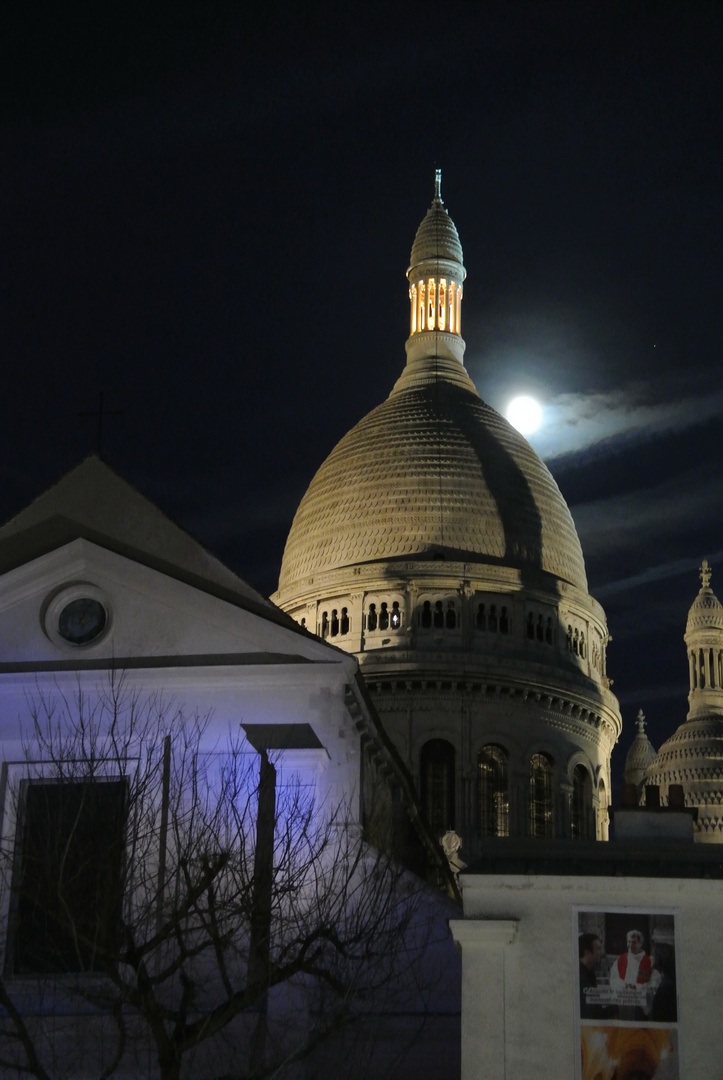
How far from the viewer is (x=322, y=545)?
78.2m

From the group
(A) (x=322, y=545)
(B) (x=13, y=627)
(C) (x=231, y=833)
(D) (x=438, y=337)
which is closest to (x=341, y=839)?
(C) (x=231, y=833)

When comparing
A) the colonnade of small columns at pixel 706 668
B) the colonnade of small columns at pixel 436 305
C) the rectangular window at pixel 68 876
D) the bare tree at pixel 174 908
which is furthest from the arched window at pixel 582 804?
the rectangular window at pixel 68 876

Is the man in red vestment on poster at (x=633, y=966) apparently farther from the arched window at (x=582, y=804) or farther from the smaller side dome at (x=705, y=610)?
the smaller side dome at (x=705, y=610)

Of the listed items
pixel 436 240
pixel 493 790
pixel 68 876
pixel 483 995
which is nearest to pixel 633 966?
pixel 483 995

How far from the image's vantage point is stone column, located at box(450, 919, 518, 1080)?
88.3ft

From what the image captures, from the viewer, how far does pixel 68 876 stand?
102 ft

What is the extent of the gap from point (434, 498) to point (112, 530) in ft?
124

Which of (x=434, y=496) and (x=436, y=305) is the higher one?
(x=436, y=305)

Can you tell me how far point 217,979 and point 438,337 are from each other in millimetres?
56925

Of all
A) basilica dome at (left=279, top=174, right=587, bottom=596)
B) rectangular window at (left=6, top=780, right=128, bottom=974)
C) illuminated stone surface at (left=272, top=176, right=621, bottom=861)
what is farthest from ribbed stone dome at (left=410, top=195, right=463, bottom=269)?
rectangular window at (left=6, top=780, right=128, bottom=974)

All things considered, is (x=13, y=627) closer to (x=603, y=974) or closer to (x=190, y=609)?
(x=190, y=609)

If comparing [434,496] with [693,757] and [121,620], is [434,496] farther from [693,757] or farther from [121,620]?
[121,620]

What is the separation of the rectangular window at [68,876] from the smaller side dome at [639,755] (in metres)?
61.6

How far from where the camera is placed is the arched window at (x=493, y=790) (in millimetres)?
71500
